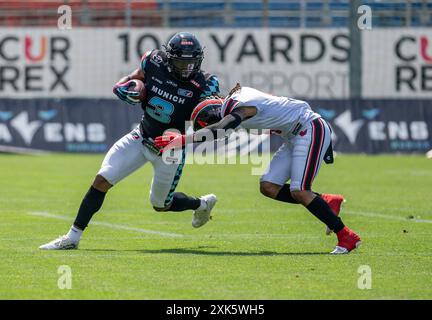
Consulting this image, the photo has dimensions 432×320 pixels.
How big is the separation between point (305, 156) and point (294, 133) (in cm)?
25

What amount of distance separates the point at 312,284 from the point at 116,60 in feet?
73.0

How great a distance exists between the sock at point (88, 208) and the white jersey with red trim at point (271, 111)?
58.4 inches

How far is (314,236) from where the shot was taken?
11.0 metres

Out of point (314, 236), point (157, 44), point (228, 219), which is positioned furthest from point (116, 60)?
point (314, 236)

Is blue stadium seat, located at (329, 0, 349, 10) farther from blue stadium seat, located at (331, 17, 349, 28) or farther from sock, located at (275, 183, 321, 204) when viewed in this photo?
sock, located at (275, 183, 321, 204)

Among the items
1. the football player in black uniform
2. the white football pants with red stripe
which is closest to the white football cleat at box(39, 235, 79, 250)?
the football player in black uniform

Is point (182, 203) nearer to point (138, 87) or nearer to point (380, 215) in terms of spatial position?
point (138, 87)

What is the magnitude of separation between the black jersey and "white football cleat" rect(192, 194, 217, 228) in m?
1.22

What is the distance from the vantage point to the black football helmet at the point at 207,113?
944 cm

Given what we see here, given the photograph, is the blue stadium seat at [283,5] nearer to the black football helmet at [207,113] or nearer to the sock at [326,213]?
the black football helmet at [207,113]

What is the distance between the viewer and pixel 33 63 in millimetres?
29109

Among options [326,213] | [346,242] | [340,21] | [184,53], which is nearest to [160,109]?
[184,53]

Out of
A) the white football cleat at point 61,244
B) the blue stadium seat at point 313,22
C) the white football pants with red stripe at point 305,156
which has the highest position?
the white football pants with red stripe at point 305,156

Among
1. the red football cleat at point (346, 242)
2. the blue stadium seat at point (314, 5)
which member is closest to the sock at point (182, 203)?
the red football cleat at point (346, 242)
